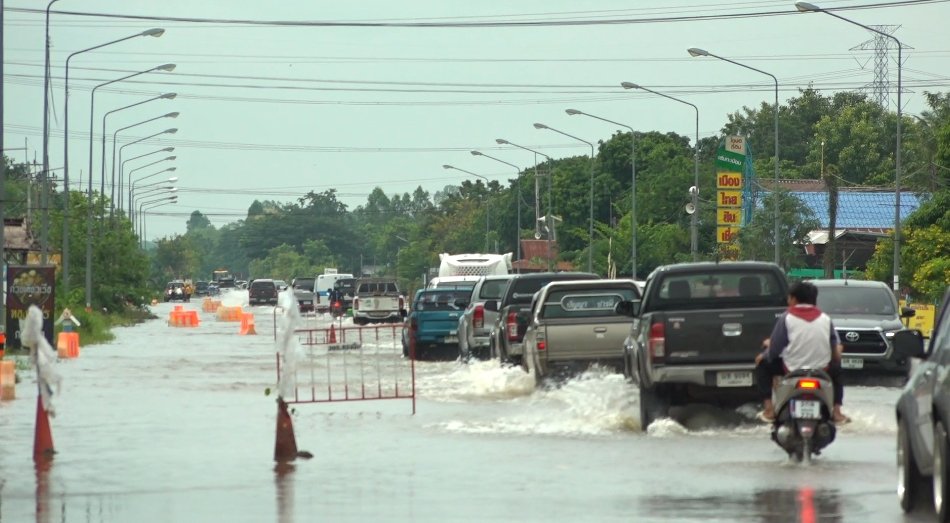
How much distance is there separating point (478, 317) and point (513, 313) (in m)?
5.30

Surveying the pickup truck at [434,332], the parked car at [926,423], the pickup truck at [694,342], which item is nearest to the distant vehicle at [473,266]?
the pickup truck at [434,332]

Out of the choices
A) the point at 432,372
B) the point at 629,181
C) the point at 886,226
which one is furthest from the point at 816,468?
the point at 629,181

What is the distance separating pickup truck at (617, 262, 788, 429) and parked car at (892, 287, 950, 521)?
18.7 feet

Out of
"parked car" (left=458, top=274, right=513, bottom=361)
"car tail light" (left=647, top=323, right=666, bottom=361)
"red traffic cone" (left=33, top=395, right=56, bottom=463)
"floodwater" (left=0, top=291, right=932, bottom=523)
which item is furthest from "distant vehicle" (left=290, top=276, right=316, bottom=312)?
"red traffic cone" (left=33, top=395, right=56, bottom=463)

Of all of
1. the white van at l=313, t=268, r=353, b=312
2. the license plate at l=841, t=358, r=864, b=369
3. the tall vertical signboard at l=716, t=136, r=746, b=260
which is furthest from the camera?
the white van at l=313, t=268, r=353, b=312

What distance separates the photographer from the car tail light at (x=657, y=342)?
18188mm

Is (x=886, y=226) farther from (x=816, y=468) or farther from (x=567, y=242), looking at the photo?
(x=816, y=468)

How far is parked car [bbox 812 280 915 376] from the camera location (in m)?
27.0

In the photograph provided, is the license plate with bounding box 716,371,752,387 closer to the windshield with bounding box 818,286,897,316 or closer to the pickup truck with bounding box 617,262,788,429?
the pickup truck with bounding box 617,262,788,429

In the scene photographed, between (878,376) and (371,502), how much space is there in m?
16.9

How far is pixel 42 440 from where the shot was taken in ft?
54.9

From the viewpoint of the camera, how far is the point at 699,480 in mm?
14258

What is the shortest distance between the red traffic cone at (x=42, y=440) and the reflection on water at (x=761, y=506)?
20.4ft

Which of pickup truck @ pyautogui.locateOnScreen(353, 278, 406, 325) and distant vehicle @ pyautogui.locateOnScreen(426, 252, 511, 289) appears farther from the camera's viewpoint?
A: distant vehicle @ pyautogui.locateOnScreen(426, 252, 511, 289)
